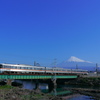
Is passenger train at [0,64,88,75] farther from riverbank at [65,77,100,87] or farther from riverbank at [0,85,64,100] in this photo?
riverbank at [0,85,64,100]

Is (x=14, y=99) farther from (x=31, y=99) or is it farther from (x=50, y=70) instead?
(x=50, y=70)

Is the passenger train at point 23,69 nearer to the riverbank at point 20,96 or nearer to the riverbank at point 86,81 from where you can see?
the riverbank at point 86,81

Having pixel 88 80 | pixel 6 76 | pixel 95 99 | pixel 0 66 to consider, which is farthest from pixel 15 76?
pixel 88 80

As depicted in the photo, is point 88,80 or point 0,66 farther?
point 88,80

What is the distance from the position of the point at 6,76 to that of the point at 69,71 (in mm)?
41632

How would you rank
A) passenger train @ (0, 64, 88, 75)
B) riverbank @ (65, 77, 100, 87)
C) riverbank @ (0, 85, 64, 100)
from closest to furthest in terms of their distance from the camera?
riverbank @ (0, 85, 64, 100) → passenger train @ (0, 64, 88, 75) → riverbank @ (65, 77, 100, 87)

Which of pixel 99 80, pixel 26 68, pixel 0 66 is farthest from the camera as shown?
pixel 99 80

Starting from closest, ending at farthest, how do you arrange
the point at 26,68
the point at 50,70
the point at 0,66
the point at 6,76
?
the point at 6,76, the point at 0,66, the point at 26,68, the point at 50,70

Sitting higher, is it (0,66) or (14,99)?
(0,66)

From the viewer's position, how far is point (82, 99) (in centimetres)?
3725

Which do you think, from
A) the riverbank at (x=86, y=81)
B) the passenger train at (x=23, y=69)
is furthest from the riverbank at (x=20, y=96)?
the riverbank at (x=86, y=81)

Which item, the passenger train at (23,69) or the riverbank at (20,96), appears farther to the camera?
the passenger train at (23,69)

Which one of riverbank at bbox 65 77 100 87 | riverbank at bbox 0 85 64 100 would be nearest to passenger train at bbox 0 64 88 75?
riverbank at bbox 65 77 100 87

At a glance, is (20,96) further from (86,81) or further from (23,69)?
(86,81)
